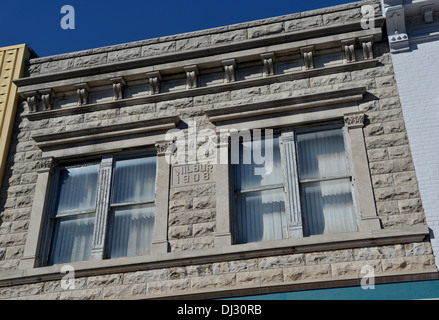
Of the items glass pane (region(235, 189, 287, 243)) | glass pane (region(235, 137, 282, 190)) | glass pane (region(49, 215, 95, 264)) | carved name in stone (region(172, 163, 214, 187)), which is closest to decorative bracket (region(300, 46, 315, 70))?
glass pane (region(235, 137, 282, 190))

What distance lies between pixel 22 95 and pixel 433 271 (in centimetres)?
875

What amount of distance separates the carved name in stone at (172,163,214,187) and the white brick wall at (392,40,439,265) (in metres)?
3.55

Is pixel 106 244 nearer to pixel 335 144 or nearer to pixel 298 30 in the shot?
pixel 335 144

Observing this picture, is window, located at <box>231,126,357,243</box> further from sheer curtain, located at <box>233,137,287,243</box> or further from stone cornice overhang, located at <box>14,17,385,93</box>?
stone cornice overhang, located at <box>14,17,385,93</box>

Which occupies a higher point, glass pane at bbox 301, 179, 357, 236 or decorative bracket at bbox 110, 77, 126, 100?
decorative bracket at bbox 110, 77, 126, 100

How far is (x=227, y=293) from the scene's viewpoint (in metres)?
10.1

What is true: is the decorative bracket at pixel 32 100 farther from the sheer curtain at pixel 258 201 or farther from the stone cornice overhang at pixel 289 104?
the sheer curtain at pixel 258 201

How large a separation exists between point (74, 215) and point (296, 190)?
13.5 ft

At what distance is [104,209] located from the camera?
1176 cm

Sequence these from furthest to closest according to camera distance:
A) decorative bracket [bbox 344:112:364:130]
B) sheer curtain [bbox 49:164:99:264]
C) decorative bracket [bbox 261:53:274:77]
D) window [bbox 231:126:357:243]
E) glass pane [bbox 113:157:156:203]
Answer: decorative bracket [bbox 261:53:274:77], glass pane [bbox 113:157:156:203], sheer curtain [bbox 49:164:99:264], decorative bracket [bbox 344:112:364:130], window [bbox 231:126:357:243]

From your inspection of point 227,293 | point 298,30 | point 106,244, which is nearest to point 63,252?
point 106,244

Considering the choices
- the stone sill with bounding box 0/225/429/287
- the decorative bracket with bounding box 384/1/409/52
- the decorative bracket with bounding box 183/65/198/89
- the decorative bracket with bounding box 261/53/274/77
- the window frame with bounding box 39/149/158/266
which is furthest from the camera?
the decorative bracket with bounding box 183/65/198/89

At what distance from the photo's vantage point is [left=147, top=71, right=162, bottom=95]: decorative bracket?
42.0 ft

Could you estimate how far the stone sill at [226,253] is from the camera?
10.1 m
